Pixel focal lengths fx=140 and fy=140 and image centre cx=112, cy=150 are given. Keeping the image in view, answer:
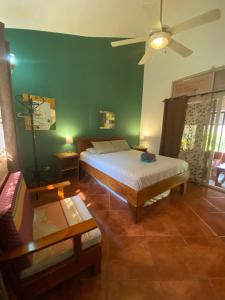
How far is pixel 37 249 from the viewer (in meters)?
0.90

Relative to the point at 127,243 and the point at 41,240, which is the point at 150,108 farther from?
the point at 41,240

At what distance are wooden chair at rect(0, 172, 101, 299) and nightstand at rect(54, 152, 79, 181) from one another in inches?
69.0

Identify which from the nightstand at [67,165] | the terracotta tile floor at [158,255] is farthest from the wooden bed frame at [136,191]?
the nightstand at [67,165]

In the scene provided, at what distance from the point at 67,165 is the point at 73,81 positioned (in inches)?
80.4

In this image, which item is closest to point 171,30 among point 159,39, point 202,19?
point 159,39

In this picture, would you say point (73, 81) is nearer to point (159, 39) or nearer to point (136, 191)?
point (159, 39)

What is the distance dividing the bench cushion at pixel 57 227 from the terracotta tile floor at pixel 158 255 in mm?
349

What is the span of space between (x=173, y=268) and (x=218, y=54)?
12.0ft

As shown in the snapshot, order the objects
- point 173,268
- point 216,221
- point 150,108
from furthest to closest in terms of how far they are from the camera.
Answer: point 150,108 < point 216,221 < point 173,268

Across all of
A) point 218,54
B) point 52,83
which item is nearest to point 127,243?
point 52,83

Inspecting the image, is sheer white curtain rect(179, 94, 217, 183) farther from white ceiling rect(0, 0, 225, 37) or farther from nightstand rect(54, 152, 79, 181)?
nightstand rect(54, 152, 79, 181)

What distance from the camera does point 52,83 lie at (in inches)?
124

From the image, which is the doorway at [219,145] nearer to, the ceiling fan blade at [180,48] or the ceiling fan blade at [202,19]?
the ceiling fan blade at [180,48]

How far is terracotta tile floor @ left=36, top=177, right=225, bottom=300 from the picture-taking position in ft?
3.81
